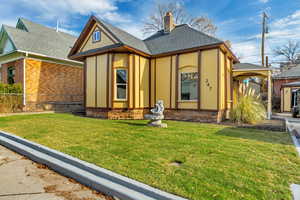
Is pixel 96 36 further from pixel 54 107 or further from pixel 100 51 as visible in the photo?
pixel 54 107

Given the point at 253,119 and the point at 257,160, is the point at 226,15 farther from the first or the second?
the point at 257,160

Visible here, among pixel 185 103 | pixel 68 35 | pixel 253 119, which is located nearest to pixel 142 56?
pixel 185 103

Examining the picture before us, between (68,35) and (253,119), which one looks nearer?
(253,119)

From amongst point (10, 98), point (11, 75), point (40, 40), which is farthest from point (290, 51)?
point (11, 75)

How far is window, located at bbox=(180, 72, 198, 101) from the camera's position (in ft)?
31.0

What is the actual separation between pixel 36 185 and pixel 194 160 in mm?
2909

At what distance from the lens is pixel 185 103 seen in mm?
9578

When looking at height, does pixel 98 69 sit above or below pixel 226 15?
below

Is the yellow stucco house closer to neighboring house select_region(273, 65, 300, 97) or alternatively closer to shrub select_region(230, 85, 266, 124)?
shrub select_region(230, 85, 266, 124)

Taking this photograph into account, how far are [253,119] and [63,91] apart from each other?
45.4 feet

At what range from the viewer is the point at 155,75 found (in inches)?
421

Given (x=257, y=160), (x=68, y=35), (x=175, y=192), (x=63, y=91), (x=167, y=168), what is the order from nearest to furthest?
1. (x=175, y=192)
2. (x=167, y=168)
3. (x=257, y=160)
4. (x=63, y=91)
5. (x=68, y=35)

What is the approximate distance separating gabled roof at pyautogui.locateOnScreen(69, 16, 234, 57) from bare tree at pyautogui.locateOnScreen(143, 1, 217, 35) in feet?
40.0

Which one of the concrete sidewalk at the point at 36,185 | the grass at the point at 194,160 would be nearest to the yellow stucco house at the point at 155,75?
the grass at the point at 194,160
